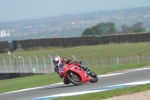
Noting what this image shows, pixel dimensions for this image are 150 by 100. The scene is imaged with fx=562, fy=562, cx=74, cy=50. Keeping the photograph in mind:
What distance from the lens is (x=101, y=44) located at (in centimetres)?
6225

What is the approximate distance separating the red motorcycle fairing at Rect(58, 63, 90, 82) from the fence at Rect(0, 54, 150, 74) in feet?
51.1

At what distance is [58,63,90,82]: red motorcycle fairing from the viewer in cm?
1834

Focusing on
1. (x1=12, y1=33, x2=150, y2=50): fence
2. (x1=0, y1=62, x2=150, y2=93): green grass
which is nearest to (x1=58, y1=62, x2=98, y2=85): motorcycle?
(x1=0, y1=62, x2=150, y2=93): green grass

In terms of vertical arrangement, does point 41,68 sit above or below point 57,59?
below

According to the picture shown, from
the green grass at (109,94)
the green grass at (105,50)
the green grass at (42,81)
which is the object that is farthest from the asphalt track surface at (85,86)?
the green grass at (105,50)

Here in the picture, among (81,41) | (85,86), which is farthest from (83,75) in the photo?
(81,41)

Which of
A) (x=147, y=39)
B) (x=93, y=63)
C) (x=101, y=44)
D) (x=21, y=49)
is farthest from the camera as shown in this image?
(x=21, y=49)

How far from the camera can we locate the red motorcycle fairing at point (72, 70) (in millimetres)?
18344

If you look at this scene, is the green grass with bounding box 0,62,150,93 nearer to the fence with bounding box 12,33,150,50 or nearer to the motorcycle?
the motorcycle

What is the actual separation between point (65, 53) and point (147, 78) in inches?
1597

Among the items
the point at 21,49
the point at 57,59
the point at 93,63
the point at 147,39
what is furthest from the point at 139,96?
the point at 21,49

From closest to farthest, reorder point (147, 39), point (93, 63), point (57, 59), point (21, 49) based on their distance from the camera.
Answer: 1. point (57, 59)
2. point (93, 63)
3. point (147, 39)
4. point (21, 49)

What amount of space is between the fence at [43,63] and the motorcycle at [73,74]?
15.5 m

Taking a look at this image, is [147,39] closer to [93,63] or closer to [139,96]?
[93,63]
